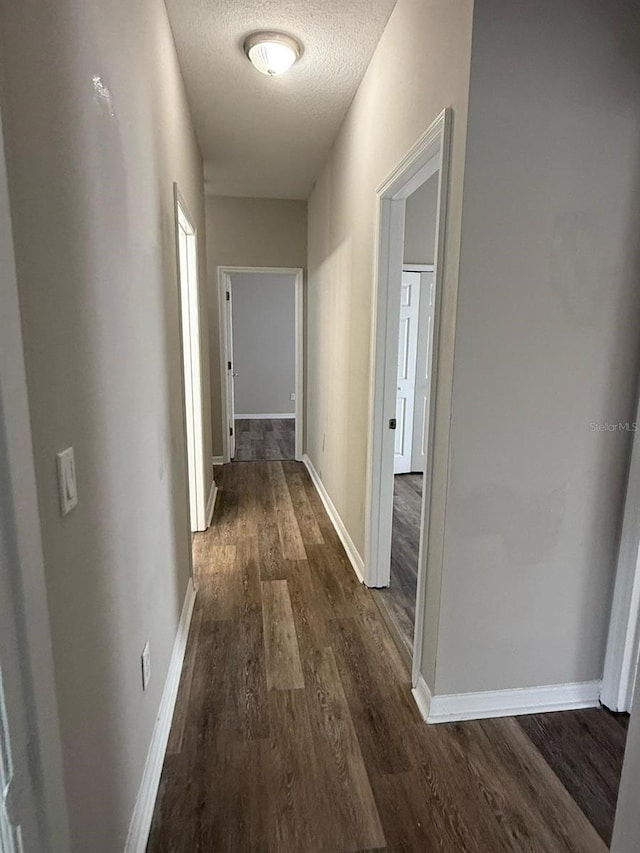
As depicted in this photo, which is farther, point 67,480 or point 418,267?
point 418,267

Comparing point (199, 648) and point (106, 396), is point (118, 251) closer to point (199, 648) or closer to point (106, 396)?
point (106, 396)

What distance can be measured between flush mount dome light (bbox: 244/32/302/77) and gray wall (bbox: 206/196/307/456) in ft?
7.99

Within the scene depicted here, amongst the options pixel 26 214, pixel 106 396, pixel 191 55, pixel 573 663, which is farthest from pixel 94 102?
pixel 573 663

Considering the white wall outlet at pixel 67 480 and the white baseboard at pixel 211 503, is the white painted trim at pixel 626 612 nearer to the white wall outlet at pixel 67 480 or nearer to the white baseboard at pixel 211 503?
the white wall outlet at pixel 67 480

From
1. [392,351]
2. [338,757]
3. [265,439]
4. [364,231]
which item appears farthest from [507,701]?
[265,439]

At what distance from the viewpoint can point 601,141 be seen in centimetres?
151

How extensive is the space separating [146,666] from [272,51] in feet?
8.64

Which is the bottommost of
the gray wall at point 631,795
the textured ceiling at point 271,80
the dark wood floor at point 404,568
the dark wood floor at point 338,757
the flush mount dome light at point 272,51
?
the dark wood floor at point 338,757

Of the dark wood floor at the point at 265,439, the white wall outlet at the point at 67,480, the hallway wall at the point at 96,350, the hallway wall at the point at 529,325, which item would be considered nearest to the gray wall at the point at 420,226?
the hallway wall at the point at 529,325

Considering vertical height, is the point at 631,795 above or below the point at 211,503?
above

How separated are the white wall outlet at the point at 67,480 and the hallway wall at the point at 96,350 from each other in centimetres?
2

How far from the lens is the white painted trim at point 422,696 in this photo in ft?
5.88

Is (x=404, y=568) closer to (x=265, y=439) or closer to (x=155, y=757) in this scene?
(x=155, y=757)

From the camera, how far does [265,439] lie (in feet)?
21.1
